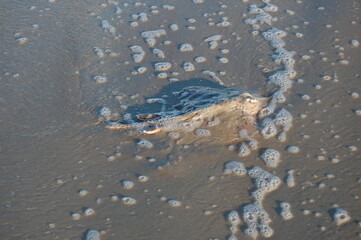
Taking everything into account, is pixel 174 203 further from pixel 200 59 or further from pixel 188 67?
pixel 200 59

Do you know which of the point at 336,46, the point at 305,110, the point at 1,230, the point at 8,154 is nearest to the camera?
the point at 1,230

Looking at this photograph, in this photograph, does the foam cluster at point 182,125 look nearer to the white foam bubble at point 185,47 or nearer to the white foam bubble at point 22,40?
the white foam bubble at point 185,47

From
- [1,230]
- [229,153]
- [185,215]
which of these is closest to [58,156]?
[1,230]

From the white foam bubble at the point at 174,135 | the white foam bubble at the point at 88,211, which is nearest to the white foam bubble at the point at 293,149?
the white foam bubble at the point at 174,135

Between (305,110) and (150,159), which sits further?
(305,110)

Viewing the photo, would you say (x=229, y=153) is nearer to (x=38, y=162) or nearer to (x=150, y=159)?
(x=150, y=159)

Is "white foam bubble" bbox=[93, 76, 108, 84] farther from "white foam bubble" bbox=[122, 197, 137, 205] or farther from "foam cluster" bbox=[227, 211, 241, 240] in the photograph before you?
"foam cluster" bbox=[227, 211, 241, 240]

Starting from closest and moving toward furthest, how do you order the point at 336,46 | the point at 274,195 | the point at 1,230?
the point at 1,230 < the point at 274,195 < the point at 336,46

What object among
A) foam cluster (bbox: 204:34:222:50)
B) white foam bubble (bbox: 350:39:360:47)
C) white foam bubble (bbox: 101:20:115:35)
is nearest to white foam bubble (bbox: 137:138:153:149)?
foam cluster (bbox: 204:34:222:50)
